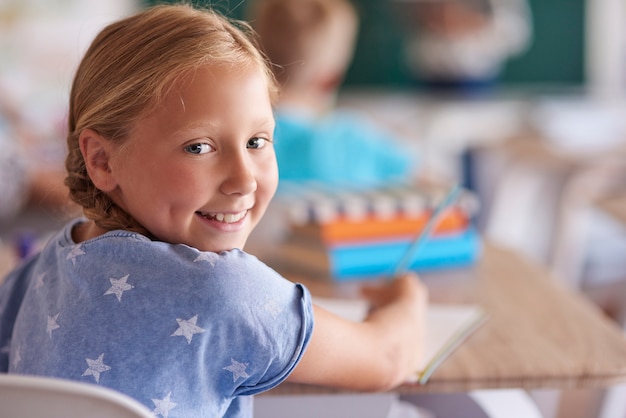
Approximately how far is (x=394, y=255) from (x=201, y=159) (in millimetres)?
668

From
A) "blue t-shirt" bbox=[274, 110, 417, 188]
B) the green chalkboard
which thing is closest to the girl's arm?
"blue t-shirt" bbox=[274, 110, 417, 188]

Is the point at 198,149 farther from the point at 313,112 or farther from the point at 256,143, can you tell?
the point at 313,112

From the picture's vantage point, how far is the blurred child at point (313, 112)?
6.98 feet

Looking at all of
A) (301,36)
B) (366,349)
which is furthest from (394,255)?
(301,36)

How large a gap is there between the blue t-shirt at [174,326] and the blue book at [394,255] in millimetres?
566

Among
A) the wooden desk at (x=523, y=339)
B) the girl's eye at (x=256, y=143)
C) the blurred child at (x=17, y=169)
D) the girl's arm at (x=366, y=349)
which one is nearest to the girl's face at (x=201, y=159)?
the girl's eye at (x=256, y=143)

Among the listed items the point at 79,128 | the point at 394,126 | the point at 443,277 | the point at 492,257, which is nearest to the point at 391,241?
the point at 443,277

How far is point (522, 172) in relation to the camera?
306 centimetres

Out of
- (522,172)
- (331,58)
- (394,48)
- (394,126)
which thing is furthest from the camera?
(394,48)

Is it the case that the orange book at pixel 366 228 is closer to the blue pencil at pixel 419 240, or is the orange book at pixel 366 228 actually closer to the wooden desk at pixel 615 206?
the blue pencil at pixel 419 240

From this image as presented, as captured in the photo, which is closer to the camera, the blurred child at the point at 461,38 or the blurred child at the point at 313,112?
the blurred child at the point at 313,112

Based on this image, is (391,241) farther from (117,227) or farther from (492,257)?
(117,227)

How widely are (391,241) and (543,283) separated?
0.25 meters

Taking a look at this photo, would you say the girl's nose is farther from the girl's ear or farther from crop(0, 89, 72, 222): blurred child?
crop(0, 89, 72, 222): blurred child
